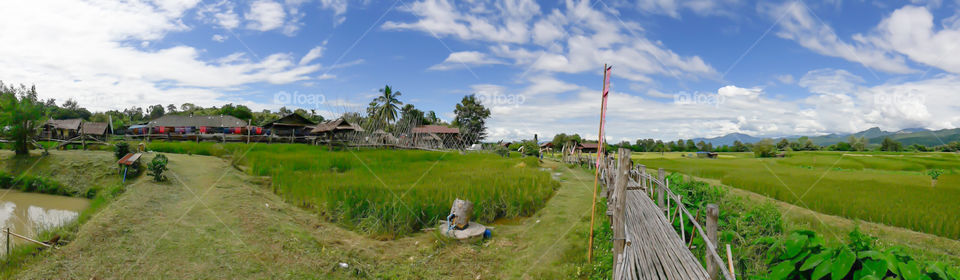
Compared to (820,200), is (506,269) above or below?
below

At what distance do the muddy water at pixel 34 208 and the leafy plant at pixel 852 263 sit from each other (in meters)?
10.0

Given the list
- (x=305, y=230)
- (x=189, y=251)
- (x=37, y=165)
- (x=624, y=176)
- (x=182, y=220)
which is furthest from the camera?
(x=37, y=165)

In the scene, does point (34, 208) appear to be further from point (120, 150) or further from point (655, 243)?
point (655, 243)

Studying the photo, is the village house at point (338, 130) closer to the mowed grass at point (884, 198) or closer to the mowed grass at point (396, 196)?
the mowed grass at point (396, 196)

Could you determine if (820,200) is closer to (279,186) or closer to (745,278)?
(745,278)

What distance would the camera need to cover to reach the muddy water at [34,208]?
654 centimetres

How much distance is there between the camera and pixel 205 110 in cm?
5188

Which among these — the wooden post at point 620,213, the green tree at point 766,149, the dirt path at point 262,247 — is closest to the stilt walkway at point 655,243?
the wooden post at point 620,213

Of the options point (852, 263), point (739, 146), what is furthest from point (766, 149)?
point (852, 263)

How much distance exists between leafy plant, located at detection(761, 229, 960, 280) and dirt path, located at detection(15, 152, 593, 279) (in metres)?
2.98

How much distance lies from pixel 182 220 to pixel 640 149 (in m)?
59.9

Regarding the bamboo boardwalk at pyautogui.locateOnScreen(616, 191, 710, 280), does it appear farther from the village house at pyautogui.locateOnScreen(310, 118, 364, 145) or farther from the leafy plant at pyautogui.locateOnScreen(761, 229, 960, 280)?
the village house at pyautogui.locateOnScreen(310, 118, 364, 145)

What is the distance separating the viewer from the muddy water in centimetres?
654

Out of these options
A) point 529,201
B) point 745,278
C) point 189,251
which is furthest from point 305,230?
point 745,278
